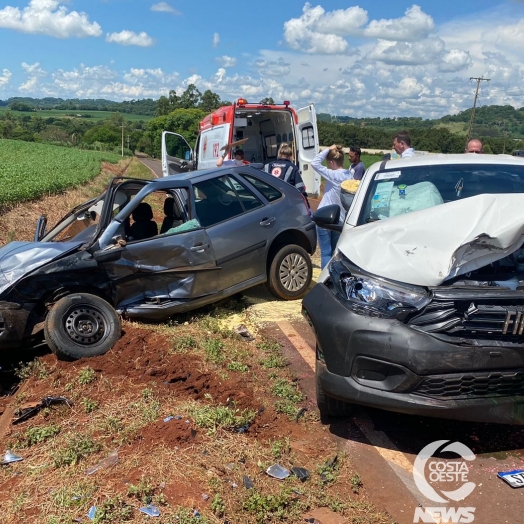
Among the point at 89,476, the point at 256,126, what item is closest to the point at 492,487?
the point at 89,476

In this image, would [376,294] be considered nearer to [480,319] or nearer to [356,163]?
[480,319]

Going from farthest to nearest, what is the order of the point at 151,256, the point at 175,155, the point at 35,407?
the point at 175,155
the point at 151,256
the point at 35,407

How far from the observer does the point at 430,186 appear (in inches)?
176

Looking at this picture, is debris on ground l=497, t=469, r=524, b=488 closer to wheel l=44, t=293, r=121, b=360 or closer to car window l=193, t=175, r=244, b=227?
wheel l=44, t=293, r=121, b=360

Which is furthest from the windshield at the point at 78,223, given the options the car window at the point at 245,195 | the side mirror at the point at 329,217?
the side mirror at the point at 329,217

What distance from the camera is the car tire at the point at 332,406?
3.83m

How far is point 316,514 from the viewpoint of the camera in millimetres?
2932

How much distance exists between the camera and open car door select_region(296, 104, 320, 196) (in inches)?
452

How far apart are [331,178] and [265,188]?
1.02 m

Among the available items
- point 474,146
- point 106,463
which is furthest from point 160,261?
point 474,146

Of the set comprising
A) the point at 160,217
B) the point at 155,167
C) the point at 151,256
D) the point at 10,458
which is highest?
the point at 160,217

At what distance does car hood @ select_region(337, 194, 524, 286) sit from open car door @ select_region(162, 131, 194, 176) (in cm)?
1152

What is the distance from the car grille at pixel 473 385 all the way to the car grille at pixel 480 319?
216mm

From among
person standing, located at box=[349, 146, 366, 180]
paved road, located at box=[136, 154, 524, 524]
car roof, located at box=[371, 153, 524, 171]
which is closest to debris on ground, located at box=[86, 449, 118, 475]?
paved road, located at box=[136, 154, 524, 524]
